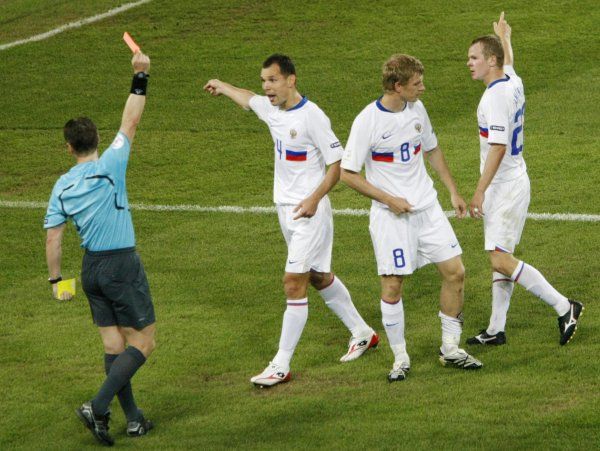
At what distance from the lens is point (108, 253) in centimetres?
812

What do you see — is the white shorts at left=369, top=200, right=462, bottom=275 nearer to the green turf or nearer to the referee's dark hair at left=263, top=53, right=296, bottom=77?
the green turf

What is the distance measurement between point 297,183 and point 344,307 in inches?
45.0

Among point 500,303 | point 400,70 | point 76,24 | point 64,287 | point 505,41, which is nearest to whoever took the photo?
point 64,287

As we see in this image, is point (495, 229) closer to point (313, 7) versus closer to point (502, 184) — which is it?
point (502, 184)

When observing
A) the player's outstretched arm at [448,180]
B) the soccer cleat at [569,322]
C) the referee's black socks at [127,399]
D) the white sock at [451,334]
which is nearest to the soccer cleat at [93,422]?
the referee's black socks at [127,399]

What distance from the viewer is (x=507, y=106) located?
30.8 ft

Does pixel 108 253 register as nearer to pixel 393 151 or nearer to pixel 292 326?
pixel 292 326

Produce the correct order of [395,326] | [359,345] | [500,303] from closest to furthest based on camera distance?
[395,326] < [359,345] < [500,303]

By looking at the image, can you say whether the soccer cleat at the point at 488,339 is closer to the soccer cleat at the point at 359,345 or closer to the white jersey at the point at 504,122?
the soccer cleat at the point at 359,345

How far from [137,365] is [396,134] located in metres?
2.53

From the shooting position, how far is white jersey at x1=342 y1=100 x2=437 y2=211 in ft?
29.4

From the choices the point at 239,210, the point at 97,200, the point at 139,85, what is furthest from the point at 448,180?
the point at 239,210

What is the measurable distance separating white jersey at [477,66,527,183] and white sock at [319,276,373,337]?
146cm

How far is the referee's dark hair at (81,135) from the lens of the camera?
7.93 metres
